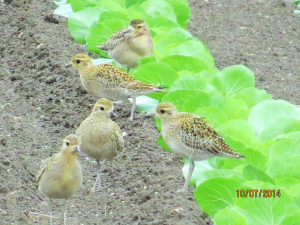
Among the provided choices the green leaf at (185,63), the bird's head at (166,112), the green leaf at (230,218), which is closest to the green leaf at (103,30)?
the green leaf at (185,63)

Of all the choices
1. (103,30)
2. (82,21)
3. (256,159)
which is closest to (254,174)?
(256,159)

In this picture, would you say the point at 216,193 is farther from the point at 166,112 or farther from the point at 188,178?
the point at 166,112

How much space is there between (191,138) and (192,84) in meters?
1.38

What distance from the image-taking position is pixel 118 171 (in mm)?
7430

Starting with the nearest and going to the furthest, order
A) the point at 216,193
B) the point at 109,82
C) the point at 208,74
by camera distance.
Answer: the point at 216,193 → the point at 208,74 → the point at 109,82

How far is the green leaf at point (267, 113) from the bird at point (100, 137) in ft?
5.04

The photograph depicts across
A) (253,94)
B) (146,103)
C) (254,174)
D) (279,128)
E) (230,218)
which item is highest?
(230,218)

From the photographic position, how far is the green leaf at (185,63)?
8469mm

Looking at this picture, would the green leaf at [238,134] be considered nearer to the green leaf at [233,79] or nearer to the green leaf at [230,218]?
the green leaf at [233,79]

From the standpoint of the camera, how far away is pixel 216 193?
572cm

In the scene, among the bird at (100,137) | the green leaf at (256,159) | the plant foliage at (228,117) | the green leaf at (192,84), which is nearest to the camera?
the plant foliage at (228,117)

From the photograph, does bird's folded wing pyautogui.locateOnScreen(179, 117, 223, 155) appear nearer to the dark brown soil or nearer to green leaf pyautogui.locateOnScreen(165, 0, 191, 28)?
the dark brown soil

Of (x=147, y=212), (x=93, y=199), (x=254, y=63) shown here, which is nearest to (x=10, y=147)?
(x=93, y=199)

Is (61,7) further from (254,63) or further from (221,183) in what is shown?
(221,183)
